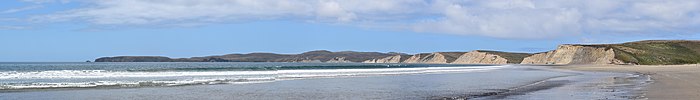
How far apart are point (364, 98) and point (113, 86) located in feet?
29.8

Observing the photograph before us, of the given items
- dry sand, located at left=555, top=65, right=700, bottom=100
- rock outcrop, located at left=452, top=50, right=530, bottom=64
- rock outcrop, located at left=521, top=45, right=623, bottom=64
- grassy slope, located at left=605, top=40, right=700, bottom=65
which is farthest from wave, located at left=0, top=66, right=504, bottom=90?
rock outcrop, located at left=452, top=50, right=530, bottom=64

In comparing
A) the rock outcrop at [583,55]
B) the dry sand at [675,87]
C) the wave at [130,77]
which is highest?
the rock outcrop at [583,55]

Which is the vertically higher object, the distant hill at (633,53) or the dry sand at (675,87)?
the distant hill at (633,53)

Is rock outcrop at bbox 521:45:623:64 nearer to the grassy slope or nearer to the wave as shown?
the grassy slope

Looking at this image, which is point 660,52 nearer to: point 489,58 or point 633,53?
point 633,53

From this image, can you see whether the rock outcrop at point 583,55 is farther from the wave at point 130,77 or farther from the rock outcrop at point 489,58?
the wave at point 130,77

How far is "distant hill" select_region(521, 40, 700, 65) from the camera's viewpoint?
343ft

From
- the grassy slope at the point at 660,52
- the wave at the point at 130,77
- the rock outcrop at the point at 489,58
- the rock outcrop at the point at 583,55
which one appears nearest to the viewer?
the wave at the point at 130,77

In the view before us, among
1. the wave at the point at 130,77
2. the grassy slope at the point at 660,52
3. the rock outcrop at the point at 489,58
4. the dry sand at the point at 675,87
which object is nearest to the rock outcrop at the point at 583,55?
the grassy slope at the point at 660,52

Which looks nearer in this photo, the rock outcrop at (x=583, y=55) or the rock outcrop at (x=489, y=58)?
the rock outcrop at (x=583, y=55)

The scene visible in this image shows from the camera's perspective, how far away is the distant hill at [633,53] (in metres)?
105

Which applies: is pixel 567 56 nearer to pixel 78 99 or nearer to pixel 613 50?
pixel 613 50

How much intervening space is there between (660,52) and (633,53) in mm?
4798

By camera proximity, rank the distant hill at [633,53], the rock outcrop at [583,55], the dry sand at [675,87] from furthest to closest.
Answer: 1. the rock outcrop at [583,55]
2. the distant hill at [633,53]
3. the dry sand at [675,87]
